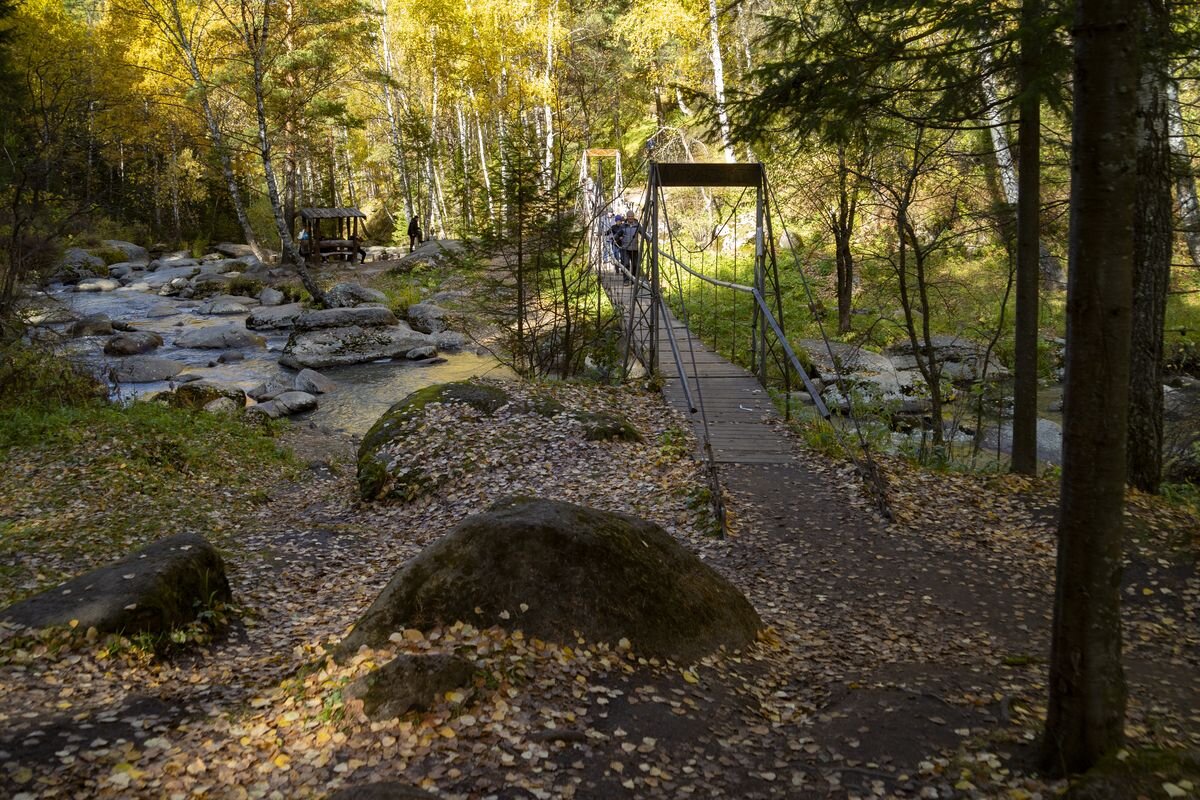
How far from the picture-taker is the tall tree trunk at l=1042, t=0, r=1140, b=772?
266cm

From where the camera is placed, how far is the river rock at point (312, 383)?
15.1 meters

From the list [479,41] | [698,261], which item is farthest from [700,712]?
[479,41]

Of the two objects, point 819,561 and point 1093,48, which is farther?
point 819,561

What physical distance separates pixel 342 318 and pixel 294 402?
5520 mm

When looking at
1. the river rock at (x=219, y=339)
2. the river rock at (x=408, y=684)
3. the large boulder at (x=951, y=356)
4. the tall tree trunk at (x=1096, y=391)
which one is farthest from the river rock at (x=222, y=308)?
the tall tree trunk at (x=1096, y=391)

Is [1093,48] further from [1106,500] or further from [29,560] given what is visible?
[29,560]

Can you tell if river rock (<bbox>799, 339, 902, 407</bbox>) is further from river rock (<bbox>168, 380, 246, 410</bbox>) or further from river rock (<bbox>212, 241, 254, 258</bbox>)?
river rock (<bbox>212, 241, 254, 258</bbox>)

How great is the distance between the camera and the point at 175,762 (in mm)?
3355

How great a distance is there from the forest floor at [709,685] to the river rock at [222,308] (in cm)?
1619

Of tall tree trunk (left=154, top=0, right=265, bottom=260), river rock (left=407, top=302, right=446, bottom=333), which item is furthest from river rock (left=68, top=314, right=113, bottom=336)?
river rock (left=407, top=302, right=446, bottom=333)

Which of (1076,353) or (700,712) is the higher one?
(1076,353)

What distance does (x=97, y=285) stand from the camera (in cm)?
2559

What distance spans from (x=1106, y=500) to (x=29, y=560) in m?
6.96

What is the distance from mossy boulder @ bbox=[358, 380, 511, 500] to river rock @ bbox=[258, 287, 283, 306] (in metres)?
14.5
